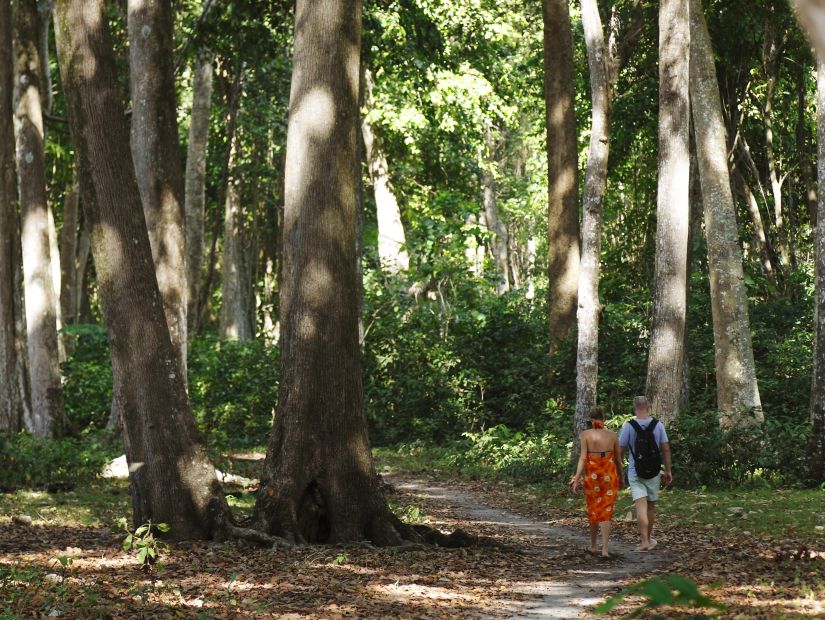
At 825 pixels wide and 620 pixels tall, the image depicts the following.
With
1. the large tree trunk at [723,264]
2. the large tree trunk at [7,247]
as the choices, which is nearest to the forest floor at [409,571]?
the large tree trunk at [723,264]

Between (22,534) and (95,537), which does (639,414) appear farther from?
(22,534)

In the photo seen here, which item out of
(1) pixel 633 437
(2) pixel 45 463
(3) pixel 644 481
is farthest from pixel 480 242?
(3) pixel 644 481

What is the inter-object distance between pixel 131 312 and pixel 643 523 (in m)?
5.98

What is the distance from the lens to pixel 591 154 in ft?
60.1

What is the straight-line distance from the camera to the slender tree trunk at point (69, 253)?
33.2m

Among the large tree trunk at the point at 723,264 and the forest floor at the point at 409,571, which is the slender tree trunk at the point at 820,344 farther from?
the large tree trunk at the point at 723,264

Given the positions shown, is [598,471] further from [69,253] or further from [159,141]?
[69,253]

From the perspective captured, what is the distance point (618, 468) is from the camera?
11922 millimetres

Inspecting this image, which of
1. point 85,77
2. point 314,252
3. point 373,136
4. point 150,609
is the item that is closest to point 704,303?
point 373,136

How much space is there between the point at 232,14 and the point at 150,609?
1358 cm

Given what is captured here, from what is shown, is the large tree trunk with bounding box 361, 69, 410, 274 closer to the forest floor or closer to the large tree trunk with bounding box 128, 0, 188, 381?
the large tree trunk with bounding box 128, 0, 188, 381

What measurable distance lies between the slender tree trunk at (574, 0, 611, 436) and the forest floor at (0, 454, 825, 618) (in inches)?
164

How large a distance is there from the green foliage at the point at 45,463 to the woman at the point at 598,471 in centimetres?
864

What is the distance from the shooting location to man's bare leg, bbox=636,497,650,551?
1139 cm
